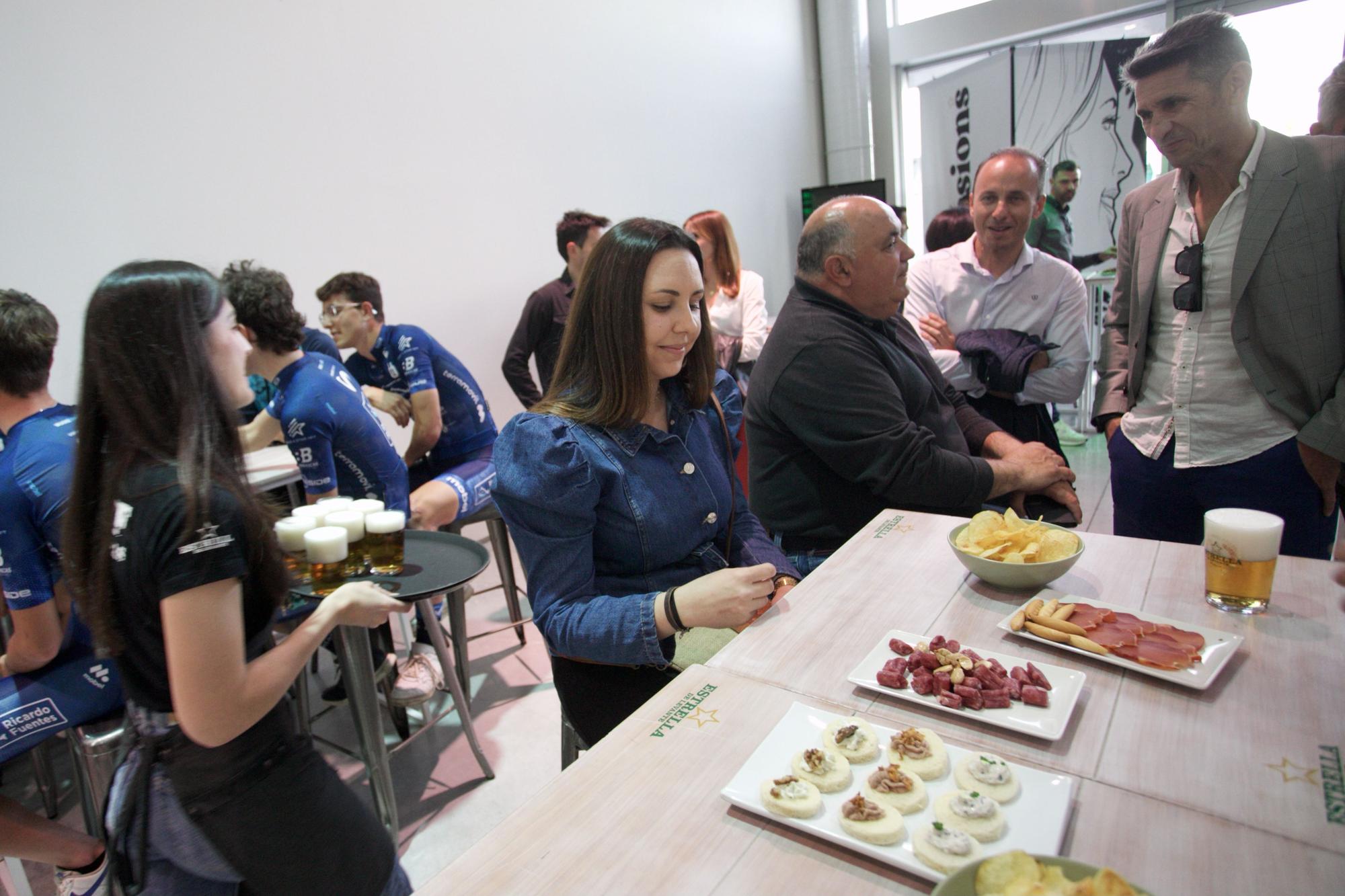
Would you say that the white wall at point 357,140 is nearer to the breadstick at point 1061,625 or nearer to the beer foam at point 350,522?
the beer foam at point 350,522

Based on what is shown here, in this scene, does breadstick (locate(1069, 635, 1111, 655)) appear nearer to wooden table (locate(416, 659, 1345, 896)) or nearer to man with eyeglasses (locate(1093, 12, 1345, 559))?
wooden table (locate(416, 659, 1345, 896))

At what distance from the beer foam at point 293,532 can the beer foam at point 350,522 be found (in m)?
0.05

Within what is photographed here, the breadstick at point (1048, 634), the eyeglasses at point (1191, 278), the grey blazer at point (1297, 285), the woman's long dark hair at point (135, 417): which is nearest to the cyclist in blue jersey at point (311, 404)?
the woman's long dark hair at point (135, 417)

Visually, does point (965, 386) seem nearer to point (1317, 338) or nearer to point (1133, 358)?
point (1133, 358)

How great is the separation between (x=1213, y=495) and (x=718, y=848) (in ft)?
5.59

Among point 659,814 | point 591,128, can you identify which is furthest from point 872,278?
point 591,128

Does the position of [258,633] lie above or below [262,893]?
above

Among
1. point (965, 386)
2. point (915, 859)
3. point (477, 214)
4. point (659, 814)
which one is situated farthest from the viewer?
point (477, 214)

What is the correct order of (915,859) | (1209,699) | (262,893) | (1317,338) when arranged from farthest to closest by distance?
(1317,338), (262,893), (1209,699), (915,859)

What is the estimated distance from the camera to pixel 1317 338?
1759mm

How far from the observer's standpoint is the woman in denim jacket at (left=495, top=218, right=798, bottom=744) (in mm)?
1381

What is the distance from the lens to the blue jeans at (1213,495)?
1.83 m

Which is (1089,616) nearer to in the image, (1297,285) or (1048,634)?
(1048,634)

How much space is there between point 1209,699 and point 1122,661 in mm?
107
